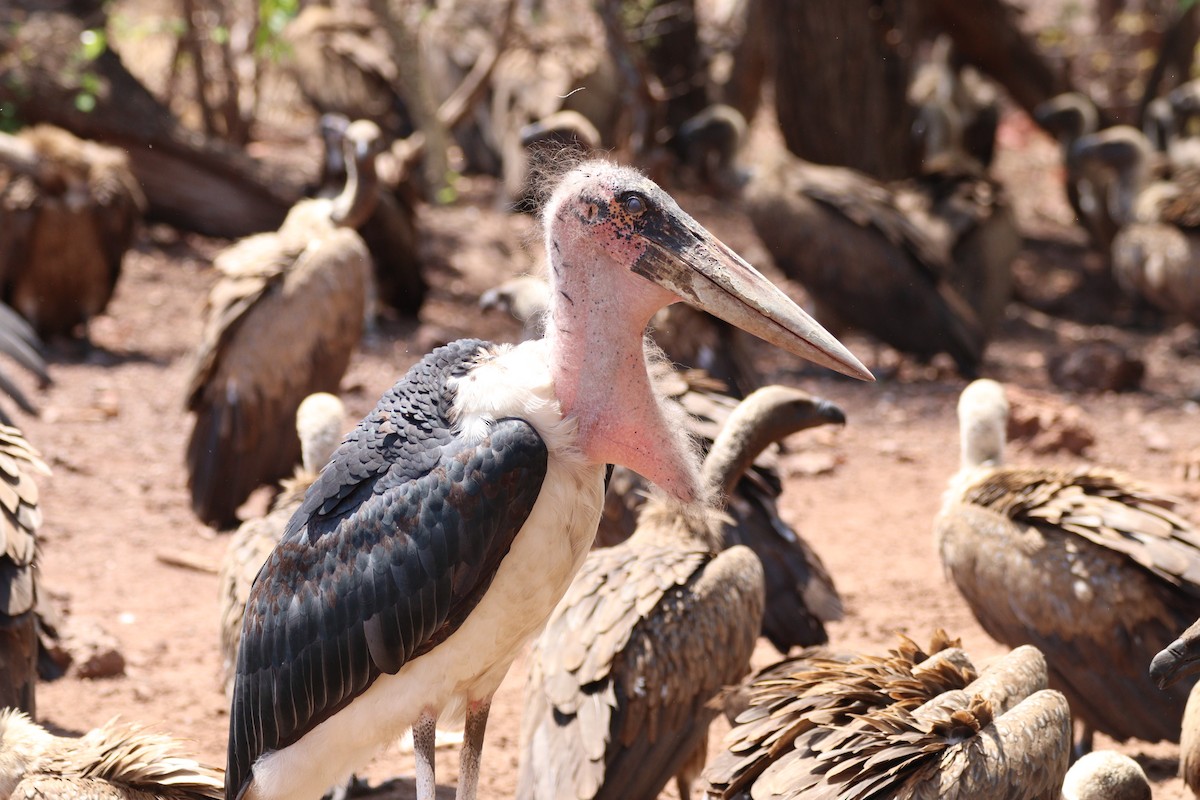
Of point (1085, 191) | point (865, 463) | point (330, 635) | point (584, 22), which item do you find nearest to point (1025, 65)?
point (1085, 191)

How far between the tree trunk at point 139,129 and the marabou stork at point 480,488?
26.0ft

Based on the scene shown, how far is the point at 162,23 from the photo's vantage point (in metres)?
11.2

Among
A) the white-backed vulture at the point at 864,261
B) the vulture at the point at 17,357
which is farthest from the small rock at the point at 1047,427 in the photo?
the vulture at the point at 17,357

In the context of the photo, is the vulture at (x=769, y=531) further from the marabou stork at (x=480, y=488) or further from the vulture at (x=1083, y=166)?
the vulture at (x=1083, y=166)

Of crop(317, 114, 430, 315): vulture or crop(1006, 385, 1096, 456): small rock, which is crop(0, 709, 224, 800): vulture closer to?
crop(1006, 385, 1096, 456): small rock

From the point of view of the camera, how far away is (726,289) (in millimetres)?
3152

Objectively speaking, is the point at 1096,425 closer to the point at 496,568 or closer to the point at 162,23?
the point at 496,568

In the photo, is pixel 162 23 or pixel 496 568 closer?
pixel 496 568

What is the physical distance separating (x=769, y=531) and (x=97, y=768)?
2.63 m

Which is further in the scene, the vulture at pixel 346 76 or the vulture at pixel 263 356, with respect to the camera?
the vulture at pixel 346 76

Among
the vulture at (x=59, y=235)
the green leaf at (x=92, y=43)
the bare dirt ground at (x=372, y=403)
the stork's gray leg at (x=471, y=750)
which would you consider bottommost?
the bare dirt ground at (x=372, y=403)

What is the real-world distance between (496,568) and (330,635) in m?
0.41

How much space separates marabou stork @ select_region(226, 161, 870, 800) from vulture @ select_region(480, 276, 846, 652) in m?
1.64

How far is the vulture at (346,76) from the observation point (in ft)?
42.2
